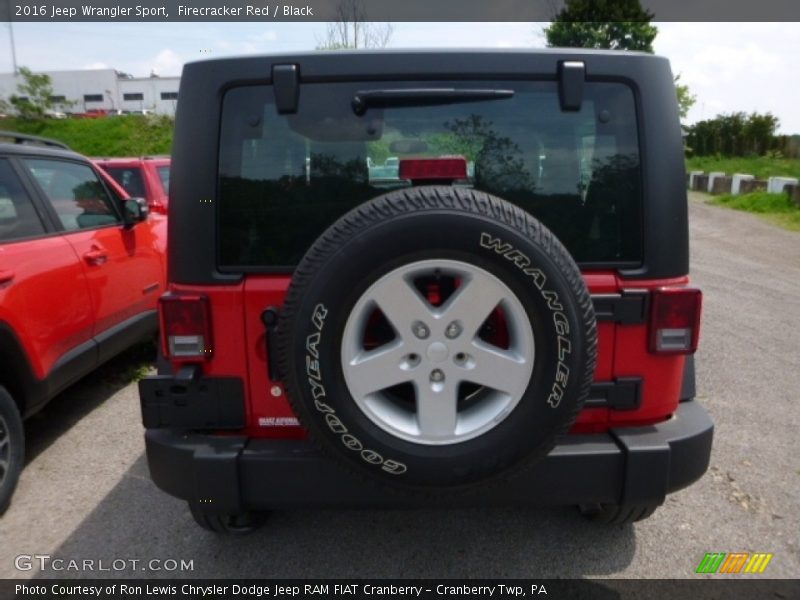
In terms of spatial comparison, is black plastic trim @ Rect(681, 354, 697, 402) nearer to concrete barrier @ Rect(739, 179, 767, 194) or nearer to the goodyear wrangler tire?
the goodyear wrangler tire

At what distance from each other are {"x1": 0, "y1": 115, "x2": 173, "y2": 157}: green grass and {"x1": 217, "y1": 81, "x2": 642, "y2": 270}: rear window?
3353 cm

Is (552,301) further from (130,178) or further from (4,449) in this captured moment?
(130,178)

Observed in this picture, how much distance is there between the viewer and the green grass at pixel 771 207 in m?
14.1

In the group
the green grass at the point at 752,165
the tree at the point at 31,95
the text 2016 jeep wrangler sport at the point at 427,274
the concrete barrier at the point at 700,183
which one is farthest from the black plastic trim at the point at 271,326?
the tree at the point at 31,95

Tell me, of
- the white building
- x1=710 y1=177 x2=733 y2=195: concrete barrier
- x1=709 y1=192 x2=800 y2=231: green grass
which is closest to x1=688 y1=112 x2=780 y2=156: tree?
x1=710 y1=177 x2=733 y2=195: concrete barrier

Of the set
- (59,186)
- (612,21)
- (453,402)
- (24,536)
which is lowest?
(24,536)

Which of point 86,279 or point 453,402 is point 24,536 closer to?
point 86,279

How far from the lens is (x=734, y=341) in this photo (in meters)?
5.79

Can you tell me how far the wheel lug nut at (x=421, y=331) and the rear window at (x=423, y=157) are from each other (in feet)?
1.77

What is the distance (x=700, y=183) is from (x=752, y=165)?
222 inches

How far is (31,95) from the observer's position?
36.3 m

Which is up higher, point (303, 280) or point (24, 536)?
point (303, 280)

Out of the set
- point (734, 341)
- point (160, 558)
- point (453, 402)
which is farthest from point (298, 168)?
point (734, 341)

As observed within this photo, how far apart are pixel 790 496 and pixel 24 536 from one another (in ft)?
12.3
